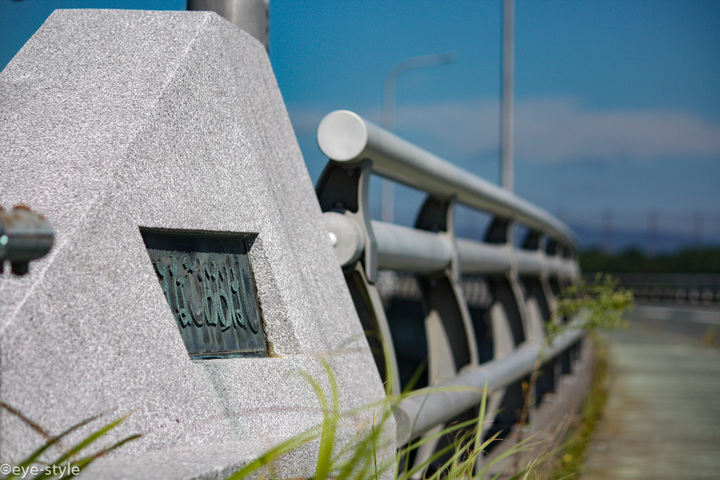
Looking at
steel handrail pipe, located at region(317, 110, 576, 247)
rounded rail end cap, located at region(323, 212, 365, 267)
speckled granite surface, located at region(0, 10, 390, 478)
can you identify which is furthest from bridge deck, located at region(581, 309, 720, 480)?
speckled granite surface, located at region(0, 10, 390, 478)

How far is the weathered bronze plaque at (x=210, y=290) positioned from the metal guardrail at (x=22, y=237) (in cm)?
80

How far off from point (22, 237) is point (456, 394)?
2697 millimetres

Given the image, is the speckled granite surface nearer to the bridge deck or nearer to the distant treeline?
the bridge deck

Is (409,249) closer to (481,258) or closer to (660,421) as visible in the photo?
(481,258)

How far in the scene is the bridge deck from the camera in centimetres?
575

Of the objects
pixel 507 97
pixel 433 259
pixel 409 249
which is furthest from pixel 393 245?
pixel 507 97

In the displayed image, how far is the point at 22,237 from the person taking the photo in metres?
1.42

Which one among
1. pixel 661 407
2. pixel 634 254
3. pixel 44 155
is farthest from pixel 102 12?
pixel 634 254

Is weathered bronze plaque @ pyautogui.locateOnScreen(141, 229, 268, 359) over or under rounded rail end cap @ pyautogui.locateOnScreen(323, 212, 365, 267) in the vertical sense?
under

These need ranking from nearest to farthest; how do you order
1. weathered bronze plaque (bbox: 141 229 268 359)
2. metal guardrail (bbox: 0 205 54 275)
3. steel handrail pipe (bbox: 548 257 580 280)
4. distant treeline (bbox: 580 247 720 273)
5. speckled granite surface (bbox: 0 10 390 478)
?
1. metal guardrail (bbox: 0 205 54 275)
2. speckled granite surface (bbox: 0 10 390 478)
3. weathered bronze plaque (bbox: 141 229 268 359)
4. steel handrail pipe (bbox: 548 257 580 280)
5. distant treeline (bbox: 580 247 720 273)

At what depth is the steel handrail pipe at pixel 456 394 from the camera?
2.88 m

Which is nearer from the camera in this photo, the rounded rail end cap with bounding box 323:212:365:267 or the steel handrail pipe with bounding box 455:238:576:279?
the rounded rail end cap with bounding box 323:212:365:267

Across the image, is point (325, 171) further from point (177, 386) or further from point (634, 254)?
point (634, 254)

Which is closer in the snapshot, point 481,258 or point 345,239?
point 345,239
